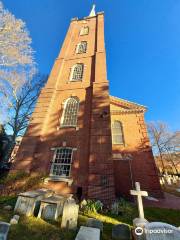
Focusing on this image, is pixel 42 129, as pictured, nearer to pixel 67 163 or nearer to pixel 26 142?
pixel 26 142

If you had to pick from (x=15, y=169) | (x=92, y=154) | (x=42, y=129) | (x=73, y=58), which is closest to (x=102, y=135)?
(x=92, y=154)

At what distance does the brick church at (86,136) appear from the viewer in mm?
9312

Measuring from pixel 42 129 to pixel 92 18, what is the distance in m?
18.4

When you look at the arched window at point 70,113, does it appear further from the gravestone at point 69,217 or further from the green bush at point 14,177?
the gravestone at point 69,217

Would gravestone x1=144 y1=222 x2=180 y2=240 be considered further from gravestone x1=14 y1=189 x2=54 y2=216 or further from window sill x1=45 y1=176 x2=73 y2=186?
window sill x1=45 y1=176 x2=73 y2=186

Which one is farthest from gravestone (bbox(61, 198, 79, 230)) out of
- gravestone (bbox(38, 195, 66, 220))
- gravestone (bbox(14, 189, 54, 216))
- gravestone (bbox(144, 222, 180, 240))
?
gravestone (bbox(144, 222, 180, 240))

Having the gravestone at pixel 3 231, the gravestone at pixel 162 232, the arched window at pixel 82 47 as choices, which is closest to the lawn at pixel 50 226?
the gravestone at pixel 3 231

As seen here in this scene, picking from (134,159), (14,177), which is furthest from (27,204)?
(134,159)

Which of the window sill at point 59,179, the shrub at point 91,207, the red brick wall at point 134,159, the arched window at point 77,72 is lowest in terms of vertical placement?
the shrub at point 91,207

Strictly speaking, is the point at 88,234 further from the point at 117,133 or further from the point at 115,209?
the point at 117,133

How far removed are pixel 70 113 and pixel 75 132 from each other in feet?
Result: 6.92

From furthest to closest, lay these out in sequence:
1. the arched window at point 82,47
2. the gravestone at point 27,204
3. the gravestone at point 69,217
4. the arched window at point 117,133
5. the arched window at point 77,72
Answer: the arched window at point 82,47
the arched window at point 117,133
the arched window at point 77,72
the gravestone at point 27,204
the gravestone at point 69,217

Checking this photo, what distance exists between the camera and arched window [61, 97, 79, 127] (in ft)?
39.2

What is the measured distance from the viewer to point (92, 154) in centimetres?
958
